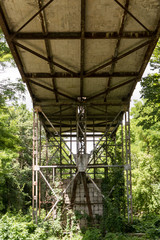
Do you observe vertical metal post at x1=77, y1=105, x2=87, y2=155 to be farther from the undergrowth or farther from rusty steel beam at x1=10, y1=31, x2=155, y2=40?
rusty steel beam at x1=10, y1=31, x2=155, y2=40

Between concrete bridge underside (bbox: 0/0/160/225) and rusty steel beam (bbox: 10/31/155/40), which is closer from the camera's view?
concrete bridge underside (bbox: 0/0/160/225)

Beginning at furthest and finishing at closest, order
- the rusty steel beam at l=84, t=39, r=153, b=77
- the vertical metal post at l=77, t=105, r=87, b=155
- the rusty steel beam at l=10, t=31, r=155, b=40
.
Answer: the vertical metal post at l=77, t=105, r=87, b=155
the rusty steel beam at l=84, t=39, r=153, b=77
the rusty steel beam at l=10, t=31, r=155, b=40

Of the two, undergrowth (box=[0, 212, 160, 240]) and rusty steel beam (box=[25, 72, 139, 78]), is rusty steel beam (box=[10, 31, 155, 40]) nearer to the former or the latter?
rusty steel beam (box=[25, 72, 139, 78])

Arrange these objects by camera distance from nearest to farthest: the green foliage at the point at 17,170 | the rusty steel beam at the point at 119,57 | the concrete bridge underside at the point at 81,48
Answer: the concrete bridge underside at the point at 81,48, the rusty steel beam at the point at 119,57, the green foliage at the point at 17,170

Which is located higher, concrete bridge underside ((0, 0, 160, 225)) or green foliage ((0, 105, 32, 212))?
concrete bridge underside ((0, 0, 160, 225))

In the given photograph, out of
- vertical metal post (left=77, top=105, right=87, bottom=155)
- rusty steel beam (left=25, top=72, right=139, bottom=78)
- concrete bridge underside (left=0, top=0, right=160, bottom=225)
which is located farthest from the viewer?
vertical metal post (left=77, top=105, right=87, bottom=155)

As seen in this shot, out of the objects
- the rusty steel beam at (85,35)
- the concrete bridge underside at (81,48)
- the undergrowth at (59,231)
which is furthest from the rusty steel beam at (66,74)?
the undergrowth at (59,231)

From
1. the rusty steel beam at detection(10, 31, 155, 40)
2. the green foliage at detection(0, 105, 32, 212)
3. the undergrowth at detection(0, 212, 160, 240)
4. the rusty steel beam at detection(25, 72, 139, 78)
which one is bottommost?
the undergrowth at detection(0, 212, 160, 240)

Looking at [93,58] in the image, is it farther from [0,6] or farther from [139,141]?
[139,141]

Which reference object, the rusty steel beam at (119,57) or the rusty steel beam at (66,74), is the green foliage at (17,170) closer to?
the rusty steel beam at (66,74)

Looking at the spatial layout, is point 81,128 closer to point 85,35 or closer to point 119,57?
point 119,57

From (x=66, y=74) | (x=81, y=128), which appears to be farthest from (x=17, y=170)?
(x=66, y=74)

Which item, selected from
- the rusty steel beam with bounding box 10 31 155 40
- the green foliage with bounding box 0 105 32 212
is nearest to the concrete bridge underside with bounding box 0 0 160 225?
the rusty steel beam with bounding box 10 31 155 40

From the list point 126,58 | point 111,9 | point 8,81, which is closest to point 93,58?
point 126,58
